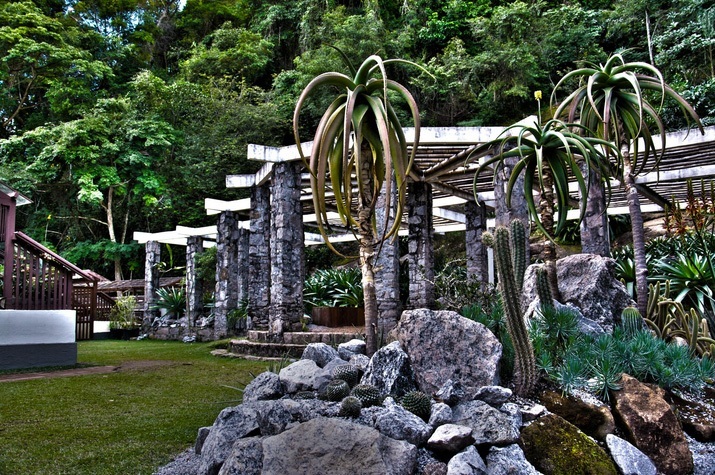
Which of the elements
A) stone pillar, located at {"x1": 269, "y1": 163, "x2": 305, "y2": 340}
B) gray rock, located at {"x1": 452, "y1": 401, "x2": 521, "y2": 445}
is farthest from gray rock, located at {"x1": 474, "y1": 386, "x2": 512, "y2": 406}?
stone pillar, located at {"x1": 269, "y1": 163, "x2": 305, "y2": 340}

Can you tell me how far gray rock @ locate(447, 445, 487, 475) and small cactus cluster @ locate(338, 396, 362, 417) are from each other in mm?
711

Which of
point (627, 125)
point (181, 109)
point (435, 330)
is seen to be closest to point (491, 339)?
point (435, 330)

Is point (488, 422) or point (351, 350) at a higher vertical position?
point (351, 350)

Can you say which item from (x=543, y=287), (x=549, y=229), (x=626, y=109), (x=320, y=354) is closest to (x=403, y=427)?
(x=320, y=354)

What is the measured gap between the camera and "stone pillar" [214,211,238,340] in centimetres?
1452

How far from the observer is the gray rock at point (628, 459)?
3.82 m

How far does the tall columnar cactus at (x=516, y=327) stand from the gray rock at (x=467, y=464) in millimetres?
941

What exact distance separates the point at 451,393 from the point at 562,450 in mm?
768

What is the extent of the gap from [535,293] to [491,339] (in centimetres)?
150

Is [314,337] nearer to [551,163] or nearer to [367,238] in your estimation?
[551,163]

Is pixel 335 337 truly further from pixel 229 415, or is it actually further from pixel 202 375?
pixel 229 415

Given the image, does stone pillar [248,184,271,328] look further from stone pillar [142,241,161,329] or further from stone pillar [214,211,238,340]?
stone pillar [142,241,161,329]

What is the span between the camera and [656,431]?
160 inches

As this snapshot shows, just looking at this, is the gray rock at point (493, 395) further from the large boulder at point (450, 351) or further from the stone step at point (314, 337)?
the stone step at point (314, 337)
